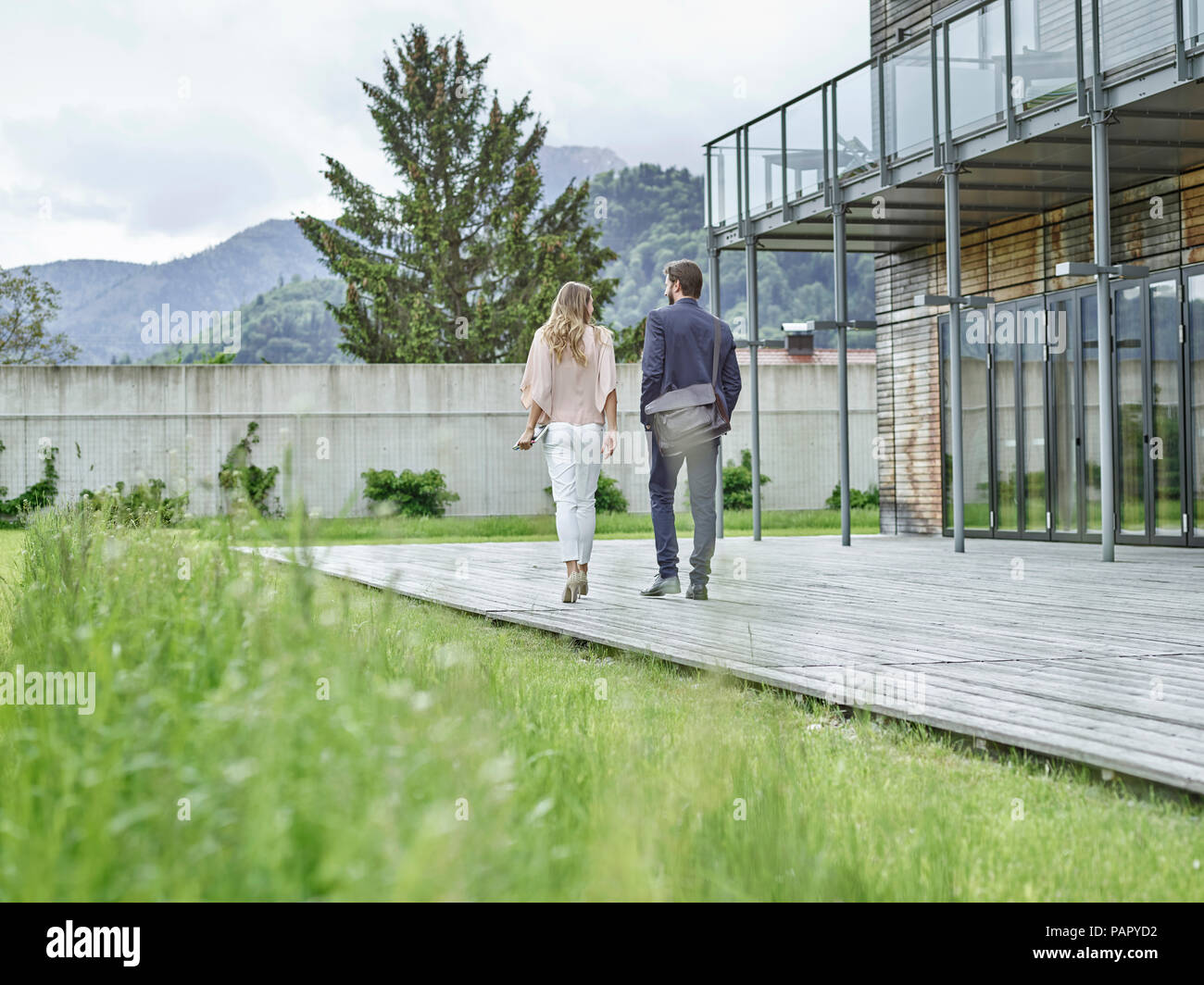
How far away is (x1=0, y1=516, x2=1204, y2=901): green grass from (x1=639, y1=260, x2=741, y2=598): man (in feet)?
11.2

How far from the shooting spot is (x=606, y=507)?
85.9 ft

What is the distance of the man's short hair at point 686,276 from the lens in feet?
26.0

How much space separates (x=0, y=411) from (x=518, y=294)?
62.3 feet

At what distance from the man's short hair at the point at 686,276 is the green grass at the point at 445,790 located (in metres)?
4.19

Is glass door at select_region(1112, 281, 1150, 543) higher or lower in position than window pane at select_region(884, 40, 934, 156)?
lower

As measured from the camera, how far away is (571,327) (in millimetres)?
7711

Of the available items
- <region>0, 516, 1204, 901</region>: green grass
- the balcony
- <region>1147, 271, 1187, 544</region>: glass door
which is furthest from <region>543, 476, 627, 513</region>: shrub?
<region>0, 516, 1204, 901</region>: green grass

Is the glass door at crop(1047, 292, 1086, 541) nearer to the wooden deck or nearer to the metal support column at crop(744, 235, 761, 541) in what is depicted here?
the wooden deck

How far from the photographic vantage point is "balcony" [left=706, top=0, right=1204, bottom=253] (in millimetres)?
11023

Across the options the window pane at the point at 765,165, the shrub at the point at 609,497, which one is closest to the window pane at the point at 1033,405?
the window pane at the point at 765,165

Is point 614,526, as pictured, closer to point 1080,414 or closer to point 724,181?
point 724,181

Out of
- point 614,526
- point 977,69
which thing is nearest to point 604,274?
point 614,526

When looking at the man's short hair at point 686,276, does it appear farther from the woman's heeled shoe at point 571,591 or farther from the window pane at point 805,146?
the window pane at point 805,146
